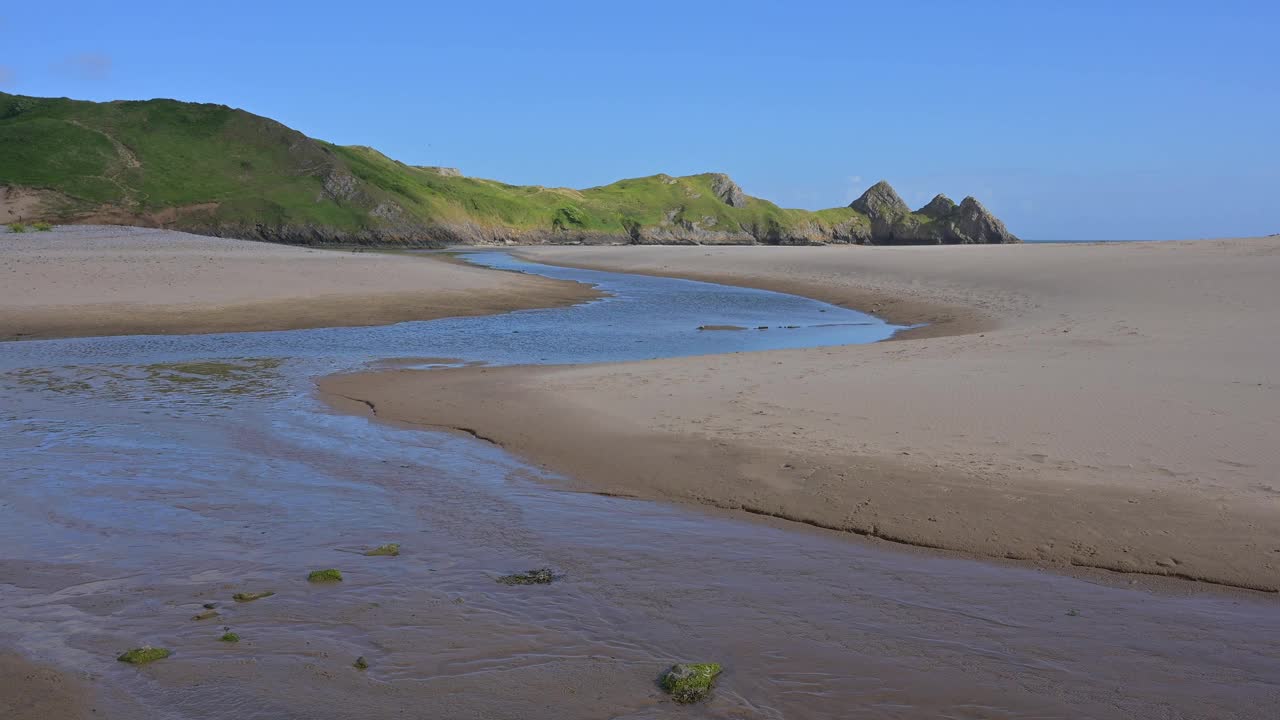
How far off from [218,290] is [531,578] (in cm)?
2421

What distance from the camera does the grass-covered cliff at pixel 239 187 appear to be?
277ft

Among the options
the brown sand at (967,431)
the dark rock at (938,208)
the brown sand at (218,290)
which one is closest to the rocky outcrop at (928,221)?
the dark rock at (938,208)

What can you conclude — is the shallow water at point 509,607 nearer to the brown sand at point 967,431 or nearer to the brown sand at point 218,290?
the brown sand at point 967,431

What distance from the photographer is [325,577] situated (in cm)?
647

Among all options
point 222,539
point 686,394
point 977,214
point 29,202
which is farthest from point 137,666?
point 977,214

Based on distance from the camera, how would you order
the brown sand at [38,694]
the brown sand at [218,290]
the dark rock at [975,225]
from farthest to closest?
the dark rock at [975,225] < the brown sand at [218,290] < the brown sand at [38,694]

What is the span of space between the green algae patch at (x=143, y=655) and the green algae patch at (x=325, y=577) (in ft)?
4.33

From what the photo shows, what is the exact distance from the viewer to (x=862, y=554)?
23.7 feet

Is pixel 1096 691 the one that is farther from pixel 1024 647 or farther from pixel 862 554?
pixel 862 554

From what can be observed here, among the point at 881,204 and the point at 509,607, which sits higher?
the point at 881,204

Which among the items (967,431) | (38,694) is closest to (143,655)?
(38,694)

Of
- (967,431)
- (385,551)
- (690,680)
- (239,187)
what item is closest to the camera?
(690,680)

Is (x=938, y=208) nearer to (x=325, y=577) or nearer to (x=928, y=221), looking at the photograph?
(x=928, y=221)

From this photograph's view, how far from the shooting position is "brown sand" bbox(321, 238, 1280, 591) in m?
7.48
